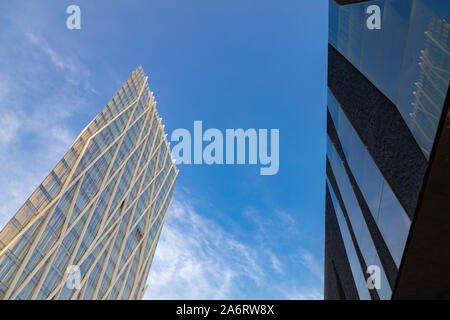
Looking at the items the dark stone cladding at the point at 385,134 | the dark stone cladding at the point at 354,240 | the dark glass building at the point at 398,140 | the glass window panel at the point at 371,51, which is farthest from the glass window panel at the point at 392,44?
the dark stone cladding at the point at 354,240

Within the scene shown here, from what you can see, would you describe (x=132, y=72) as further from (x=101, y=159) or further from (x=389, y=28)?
(x=389, y=28)

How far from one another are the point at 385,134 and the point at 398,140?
86 centimetres

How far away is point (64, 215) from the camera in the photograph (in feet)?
103

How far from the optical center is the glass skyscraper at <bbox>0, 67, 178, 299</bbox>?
26797 mm

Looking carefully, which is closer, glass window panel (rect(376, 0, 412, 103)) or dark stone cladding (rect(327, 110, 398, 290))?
glass window panel (rect(376, 0, 412, 103))

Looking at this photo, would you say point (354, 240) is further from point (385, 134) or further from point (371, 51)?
point (371, 51)

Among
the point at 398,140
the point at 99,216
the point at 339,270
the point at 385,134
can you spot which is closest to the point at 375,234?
the point at 385,134

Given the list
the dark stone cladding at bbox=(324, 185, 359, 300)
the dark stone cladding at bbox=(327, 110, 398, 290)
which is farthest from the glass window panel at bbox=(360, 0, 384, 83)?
the dark stone cladding at bbox=(324, 185, 359, 300)

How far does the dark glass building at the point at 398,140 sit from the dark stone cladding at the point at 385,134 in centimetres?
3

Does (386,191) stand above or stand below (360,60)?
below

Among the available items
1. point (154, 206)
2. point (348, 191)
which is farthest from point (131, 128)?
point (348, 191)

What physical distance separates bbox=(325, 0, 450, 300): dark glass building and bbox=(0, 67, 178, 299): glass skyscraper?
28.0 meters

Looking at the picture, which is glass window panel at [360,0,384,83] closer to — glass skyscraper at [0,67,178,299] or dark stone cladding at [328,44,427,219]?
dark stone cladding at [328,44,427,219]
